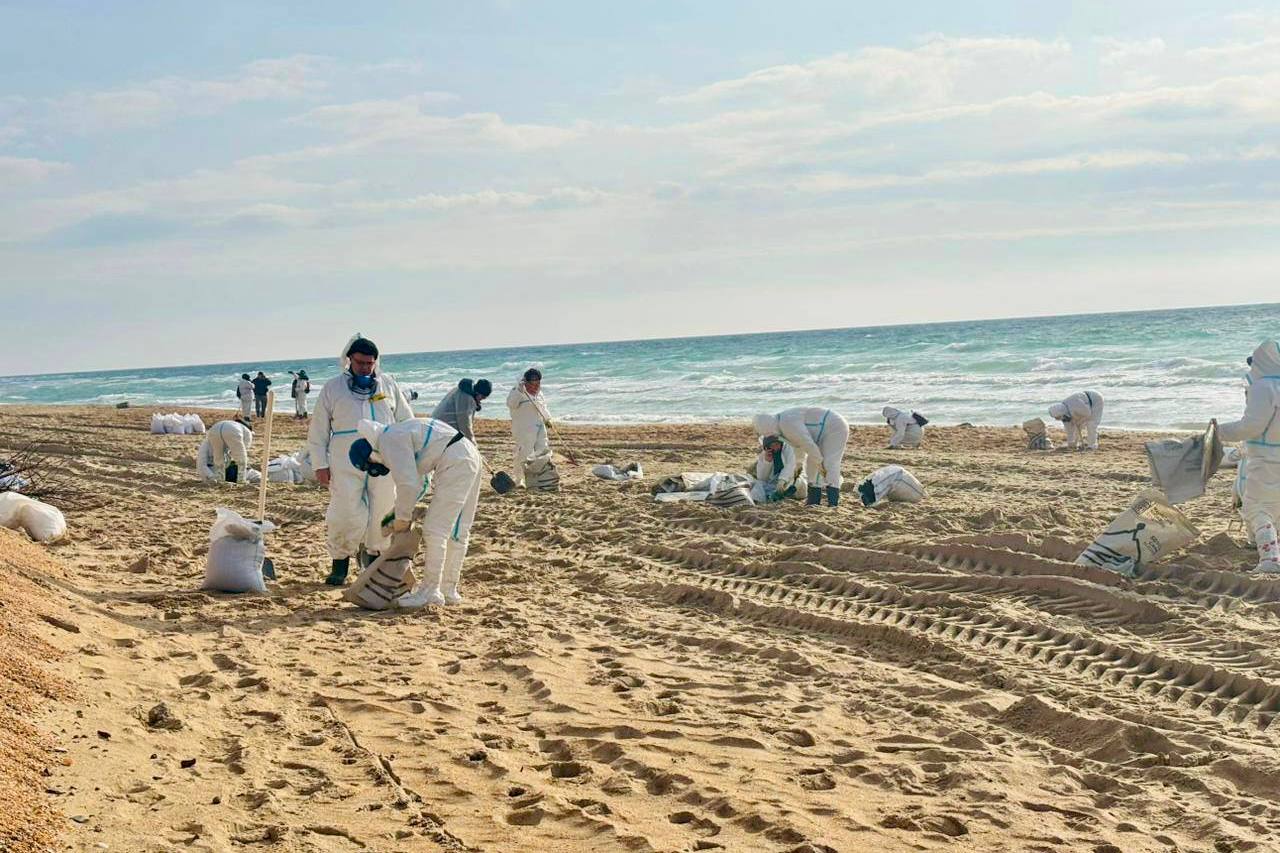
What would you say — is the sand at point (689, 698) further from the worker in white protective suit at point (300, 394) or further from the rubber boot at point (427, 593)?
the worker in white protective suit at point (300, 394)

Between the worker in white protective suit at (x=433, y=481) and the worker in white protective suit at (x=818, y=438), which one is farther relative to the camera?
the worker in white protective suit at (x=818, y=438)

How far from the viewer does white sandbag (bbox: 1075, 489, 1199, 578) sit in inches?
333

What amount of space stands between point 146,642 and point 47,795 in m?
2.66

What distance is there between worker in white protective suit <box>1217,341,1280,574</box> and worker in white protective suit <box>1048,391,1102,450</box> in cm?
942

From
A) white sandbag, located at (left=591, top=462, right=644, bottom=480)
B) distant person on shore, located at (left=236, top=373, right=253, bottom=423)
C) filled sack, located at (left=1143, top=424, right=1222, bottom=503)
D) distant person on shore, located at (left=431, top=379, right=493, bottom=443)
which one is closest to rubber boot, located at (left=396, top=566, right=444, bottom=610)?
distant person on shore, located at (left=431, top=379, right=493, bottom=443)

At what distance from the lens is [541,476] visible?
547 inches

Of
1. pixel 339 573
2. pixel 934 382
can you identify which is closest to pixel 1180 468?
pixel 339 573

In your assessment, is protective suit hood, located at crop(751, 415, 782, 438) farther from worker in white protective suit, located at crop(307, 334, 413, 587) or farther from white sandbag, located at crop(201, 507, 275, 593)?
white sandbag, located at crop(201, 507, 275, 593)

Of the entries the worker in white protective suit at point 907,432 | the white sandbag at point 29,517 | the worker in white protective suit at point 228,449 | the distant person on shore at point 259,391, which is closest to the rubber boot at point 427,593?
the white sandbag at point 29,517

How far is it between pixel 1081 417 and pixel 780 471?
7604 mm

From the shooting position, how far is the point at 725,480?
12.5 metres

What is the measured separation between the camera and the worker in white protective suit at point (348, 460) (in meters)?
8.28

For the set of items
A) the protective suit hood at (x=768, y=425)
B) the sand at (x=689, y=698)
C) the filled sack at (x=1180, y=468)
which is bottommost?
the sand at (x=689, y=698)

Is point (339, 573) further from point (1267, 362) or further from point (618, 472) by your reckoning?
point (618, 472)
